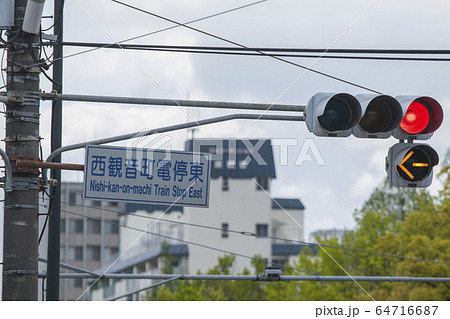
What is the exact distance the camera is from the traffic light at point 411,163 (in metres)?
9.05

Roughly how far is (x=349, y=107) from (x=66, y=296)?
96.2 meters

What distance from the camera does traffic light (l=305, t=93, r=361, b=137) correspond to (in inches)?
340

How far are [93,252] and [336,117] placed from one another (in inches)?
3883

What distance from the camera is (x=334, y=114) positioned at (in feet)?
28.6

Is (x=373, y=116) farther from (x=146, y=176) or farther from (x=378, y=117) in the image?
(x=146, y=176)

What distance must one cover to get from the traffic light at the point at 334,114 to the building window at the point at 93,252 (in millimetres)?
98252

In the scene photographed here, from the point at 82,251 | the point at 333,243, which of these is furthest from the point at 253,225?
the point at 333,243

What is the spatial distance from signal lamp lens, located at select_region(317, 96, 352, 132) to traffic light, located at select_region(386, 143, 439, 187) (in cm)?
78

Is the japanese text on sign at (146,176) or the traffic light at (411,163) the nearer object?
the traffic light at (411,163)

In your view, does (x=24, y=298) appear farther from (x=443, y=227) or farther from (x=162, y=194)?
(x=443, y=227)

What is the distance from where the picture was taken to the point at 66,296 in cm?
10100

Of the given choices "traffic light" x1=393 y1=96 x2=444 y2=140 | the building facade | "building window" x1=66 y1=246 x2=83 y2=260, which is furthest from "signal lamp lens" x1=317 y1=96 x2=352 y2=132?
"building window" x1=66 y1=246 x2=83 y2=260

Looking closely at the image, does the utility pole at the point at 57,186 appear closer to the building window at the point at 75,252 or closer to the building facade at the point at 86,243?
the building facade at the point at 86,243

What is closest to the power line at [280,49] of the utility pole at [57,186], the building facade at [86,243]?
the utility pole at [57,186]
